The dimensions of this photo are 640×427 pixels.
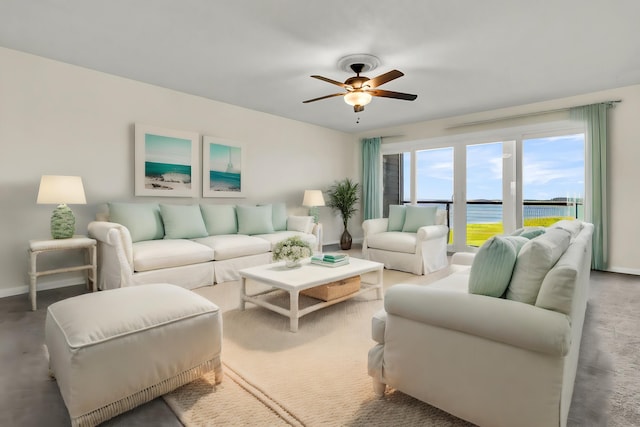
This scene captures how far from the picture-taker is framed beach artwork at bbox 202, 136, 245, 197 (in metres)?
4.67

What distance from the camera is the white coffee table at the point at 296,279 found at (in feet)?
7.86

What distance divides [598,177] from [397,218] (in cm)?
262

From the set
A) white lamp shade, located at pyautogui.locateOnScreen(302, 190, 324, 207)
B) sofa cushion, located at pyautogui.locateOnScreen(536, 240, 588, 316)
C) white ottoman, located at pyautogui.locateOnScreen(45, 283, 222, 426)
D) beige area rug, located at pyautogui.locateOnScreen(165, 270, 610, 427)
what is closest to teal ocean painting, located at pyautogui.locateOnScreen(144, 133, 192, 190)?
white lamp shade, located at pyautogui.locateOnScreen(302, 190, 324, 207)

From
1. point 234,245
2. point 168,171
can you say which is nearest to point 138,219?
point 168,171

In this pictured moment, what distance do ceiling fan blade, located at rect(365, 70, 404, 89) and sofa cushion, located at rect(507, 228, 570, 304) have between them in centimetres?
200

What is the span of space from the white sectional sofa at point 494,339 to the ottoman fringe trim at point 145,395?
0.83 metres

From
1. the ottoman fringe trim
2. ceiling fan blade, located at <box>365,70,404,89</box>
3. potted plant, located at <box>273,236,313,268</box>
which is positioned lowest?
the ottoman fringe trim

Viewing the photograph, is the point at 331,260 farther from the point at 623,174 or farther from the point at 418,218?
the point at 623,174

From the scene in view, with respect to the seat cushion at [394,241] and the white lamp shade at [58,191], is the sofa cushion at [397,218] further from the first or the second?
the white lamp shade at [58,191]

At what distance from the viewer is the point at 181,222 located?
3908 millimetres

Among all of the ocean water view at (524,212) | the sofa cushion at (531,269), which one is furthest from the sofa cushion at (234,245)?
the ocean water view at (524,212)

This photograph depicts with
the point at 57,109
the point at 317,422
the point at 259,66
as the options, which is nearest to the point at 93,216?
the point at 57,109

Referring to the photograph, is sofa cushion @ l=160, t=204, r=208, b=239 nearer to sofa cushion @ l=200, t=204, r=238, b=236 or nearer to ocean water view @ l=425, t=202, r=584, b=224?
sofa cushion @ l=200, t=204, r=238, b=236

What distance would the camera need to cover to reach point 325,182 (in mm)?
6500
